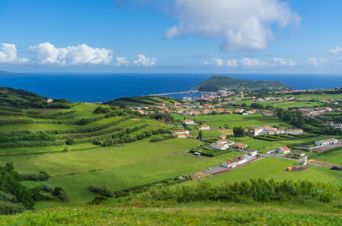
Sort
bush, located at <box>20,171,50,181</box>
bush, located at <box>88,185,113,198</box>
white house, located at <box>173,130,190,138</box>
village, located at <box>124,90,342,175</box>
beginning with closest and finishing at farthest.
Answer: bush, located at <box>88,185,113,198</box> < bush, located at <box>20,171,50,181</box> < village, located at <box>124,90,342,175</box> < white house, located at <box>173,130,190,138</box>

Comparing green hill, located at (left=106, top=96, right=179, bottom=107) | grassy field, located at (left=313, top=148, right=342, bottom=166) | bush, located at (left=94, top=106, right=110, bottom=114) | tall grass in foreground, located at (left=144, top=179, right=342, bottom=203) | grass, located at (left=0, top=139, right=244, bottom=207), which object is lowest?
grass, located at (left=0, top=139, right=244, bottom=207)

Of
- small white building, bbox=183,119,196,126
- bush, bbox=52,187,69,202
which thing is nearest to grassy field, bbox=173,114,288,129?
small white building, bbox=183,119,196,126

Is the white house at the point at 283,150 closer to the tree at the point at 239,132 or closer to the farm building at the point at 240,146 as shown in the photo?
the farm building at the point at 240,146

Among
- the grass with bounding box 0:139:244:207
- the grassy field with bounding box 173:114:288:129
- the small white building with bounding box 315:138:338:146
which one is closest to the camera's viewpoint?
the grass with bounding box 0:139:244:207

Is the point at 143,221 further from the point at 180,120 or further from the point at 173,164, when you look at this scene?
the point at 180,120

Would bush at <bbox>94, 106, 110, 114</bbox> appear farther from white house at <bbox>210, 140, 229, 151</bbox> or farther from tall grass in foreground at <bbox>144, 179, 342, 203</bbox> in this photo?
tall grass in foreground at <bbox>144, 179, 342, 203</bbox>

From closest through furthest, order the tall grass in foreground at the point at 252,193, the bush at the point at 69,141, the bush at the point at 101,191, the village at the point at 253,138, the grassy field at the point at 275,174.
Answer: the tall grass in foreground at the point at 252,193 → the bush at the point at 101,191 → the grassy field at the point at 275,174 → the village at the point at 253,138 → the bush at the point at 69,141

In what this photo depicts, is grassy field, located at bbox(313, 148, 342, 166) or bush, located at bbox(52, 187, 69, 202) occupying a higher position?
bush, located at bbox(52, 187, 69, 202)

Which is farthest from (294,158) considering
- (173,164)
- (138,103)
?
(138,103)

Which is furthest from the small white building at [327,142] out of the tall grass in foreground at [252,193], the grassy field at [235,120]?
the tall grass in foreground at [252,193]
